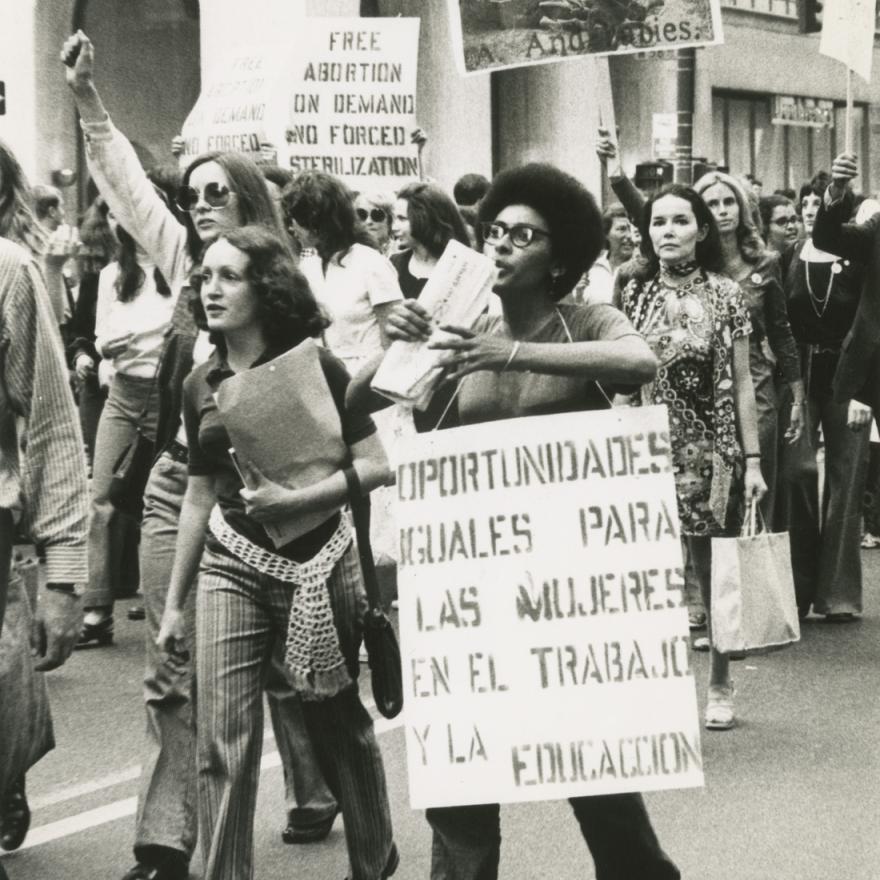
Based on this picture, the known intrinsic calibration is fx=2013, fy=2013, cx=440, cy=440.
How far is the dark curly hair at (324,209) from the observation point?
7.58 metres

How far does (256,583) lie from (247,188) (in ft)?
4.02

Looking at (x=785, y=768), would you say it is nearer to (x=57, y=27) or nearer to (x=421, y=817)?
(x=421, y=817)

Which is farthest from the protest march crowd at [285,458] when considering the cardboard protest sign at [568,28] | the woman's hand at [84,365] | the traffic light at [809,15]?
the traffic light at [809,15]

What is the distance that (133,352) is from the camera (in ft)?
27.1

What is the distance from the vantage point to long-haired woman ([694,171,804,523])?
877cm

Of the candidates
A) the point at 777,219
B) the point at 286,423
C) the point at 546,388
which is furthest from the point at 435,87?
the point at 546,388

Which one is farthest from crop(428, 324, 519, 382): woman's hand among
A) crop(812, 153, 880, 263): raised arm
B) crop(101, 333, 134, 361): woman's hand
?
crop(812, 153, 880, 263): raised arm

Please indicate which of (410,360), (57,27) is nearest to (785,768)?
(410,360)

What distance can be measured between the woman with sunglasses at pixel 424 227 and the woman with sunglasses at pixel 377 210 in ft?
5.07

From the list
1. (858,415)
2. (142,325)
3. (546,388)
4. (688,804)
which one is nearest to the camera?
(546,388)

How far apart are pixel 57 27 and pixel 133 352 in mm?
11568

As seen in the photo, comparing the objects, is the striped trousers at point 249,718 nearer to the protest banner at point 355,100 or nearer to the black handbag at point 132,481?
the black handbag at point 132,481

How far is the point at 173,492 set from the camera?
5613mm

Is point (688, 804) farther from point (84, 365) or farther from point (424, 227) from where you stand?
point (84, 365)
